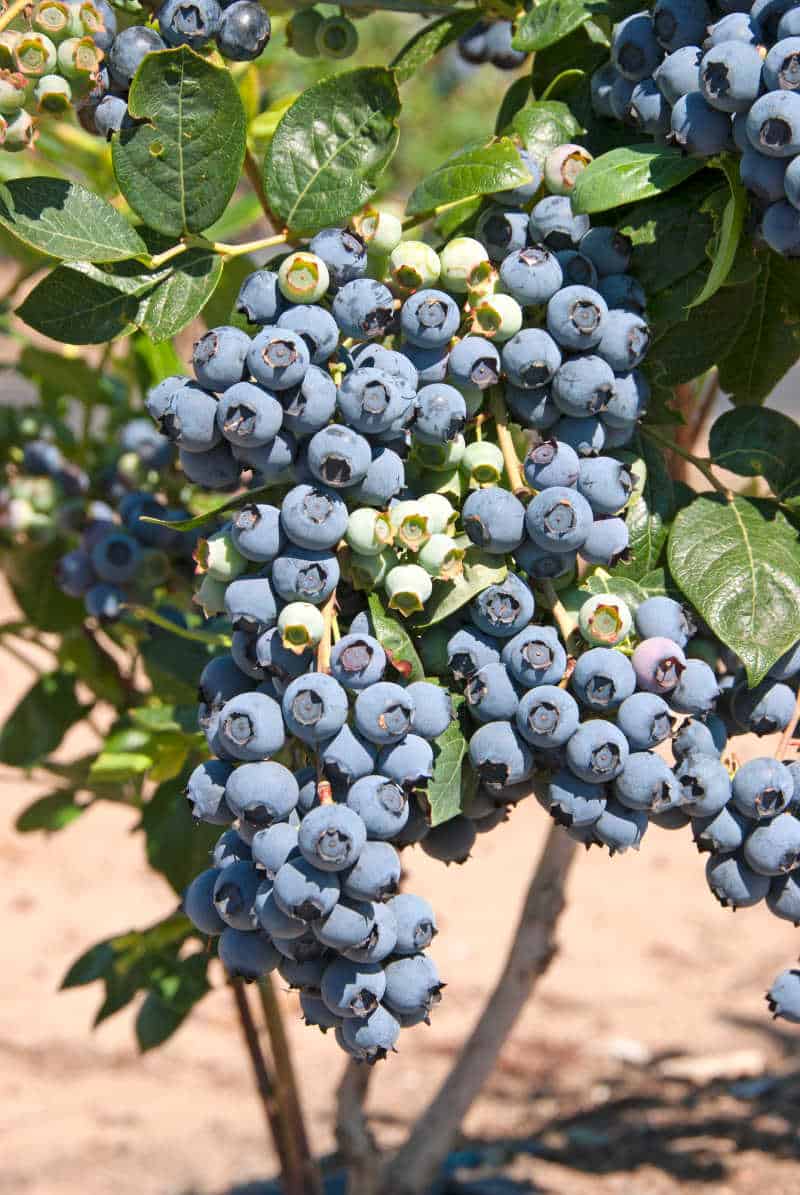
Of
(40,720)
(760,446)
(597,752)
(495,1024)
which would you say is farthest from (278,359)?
(495,1024)

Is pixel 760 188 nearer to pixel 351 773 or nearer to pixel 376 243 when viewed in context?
pixel 376 243

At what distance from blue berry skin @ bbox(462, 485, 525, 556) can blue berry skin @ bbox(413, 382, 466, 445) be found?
0.13 feet

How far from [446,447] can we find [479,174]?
17cm

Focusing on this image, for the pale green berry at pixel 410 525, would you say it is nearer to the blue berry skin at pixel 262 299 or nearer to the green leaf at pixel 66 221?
the blue berry skin at pixel 262 299

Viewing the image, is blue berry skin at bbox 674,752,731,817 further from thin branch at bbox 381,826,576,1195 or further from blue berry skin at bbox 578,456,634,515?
thin branch at bbox 381,826,576,1195

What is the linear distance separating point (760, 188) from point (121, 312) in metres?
0.38

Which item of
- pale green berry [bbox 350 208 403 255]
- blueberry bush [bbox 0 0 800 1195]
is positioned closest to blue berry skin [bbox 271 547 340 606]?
blueberry bush [bbox 0 0 800 1195]

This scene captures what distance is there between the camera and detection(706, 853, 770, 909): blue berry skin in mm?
782

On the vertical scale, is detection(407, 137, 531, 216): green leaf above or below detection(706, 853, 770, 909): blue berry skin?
above

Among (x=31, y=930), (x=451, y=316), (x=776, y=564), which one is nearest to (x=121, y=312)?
(x=451, y=316)

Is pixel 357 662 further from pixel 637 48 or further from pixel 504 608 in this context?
pixel 637 48

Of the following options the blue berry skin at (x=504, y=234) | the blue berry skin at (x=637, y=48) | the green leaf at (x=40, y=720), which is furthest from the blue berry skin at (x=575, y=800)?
the green leaf at (x=40, y=720)

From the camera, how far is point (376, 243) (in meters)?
0.80

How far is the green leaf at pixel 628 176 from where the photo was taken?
0.75 meters
